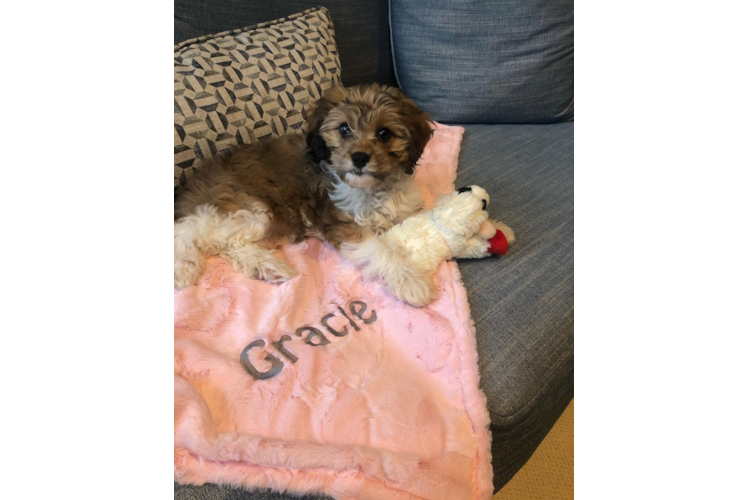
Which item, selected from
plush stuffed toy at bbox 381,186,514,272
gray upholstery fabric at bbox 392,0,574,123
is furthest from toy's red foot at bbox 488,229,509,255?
gray upholstery fabric at bbox 392,0,574,123

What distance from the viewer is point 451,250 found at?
158 cm

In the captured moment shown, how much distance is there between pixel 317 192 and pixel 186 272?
0.58 meters

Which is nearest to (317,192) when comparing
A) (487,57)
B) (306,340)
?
(306,340)

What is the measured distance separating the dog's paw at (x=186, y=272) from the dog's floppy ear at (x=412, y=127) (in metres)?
0.83

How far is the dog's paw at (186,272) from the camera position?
4.85 feet

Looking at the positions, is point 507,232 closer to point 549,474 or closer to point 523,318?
point 523,318

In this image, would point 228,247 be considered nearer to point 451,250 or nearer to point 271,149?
point 271,149

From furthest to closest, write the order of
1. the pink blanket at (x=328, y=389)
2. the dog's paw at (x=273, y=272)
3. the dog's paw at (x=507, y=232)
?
the dog's paw at (x=507, y=232), the dog's paw at (x=273, y=272), the pink blanket at (x=328, y=389)

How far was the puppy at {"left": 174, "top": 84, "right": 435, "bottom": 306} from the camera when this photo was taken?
158 cm

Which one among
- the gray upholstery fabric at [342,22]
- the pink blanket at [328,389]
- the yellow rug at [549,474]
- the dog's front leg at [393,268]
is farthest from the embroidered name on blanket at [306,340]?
the gray upholstery fabric at [342,22]

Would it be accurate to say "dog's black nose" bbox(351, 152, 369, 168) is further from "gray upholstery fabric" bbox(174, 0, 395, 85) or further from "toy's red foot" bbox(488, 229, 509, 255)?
"gray upholstery fabric" bbox(174, 0, 395, 85)

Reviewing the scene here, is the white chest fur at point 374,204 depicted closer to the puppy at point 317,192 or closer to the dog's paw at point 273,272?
the puppy at point 317,192

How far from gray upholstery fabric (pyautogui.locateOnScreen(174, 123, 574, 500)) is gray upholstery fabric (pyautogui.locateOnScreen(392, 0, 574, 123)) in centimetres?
65

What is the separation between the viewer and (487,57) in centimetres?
248
